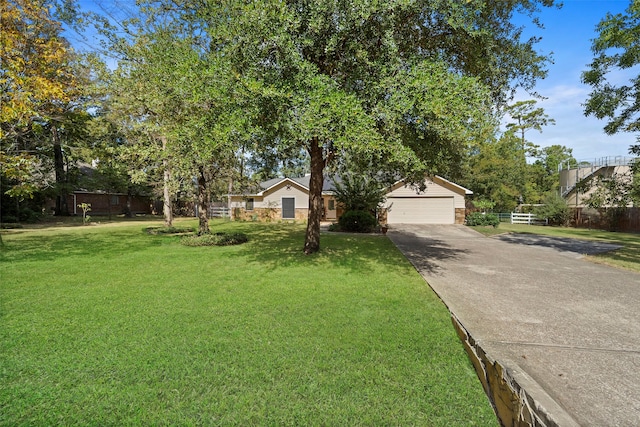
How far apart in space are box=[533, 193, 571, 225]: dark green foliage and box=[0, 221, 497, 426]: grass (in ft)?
78.2

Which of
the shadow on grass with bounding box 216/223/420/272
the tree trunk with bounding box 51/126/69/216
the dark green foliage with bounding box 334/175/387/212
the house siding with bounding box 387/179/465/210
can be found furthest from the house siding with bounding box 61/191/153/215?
the house siding with bounding box 387/179/465/210

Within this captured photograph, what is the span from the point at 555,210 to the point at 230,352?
1126 inches

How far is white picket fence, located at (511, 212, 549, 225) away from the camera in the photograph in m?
25.8

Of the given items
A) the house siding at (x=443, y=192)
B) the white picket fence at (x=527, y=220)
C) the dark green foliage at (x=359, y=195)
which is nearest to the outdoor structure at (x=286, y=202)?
the house siding at (x=443, y=192)

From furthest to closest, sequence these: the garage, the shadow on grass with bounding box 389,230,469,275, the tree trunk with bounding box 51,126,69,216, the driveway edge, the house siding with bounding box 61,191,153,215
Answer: the house siding with bounding box 61,191,153,215
the tree trunk with bounding box 51,126,69,216
the garage
the shadow on grass with bounding box 389,230,469,275
the driveway edge

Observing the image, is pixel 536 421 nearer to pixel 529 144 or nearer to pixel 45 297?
pixel 45 297

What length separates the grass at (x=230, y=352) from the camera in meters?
2.64

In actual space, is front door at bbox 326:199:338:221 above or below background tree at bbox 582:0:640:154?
below

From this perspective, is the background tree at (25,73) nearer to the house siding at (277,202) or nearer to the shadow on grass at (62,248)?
the shadow on grass at (62,248)

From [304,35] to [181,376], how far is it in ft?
22.0

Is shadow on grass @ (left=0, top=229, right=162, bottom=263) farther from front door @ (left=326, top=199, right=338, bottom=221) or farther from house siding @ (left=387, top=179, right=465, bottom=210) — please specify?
house siding @ (left=387, top=179, right=465, bottom=210)

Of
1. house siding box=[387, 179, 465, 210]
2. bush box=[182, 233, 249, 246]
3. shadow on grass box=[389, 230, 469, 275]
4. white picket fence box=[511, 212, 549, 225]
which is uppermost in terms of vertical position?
house siding box=[387, 179, 465, 210]

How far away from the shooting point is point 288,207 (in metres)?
25.3

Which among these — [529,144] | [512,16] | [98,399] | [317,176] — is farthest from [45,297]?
[529,144]
